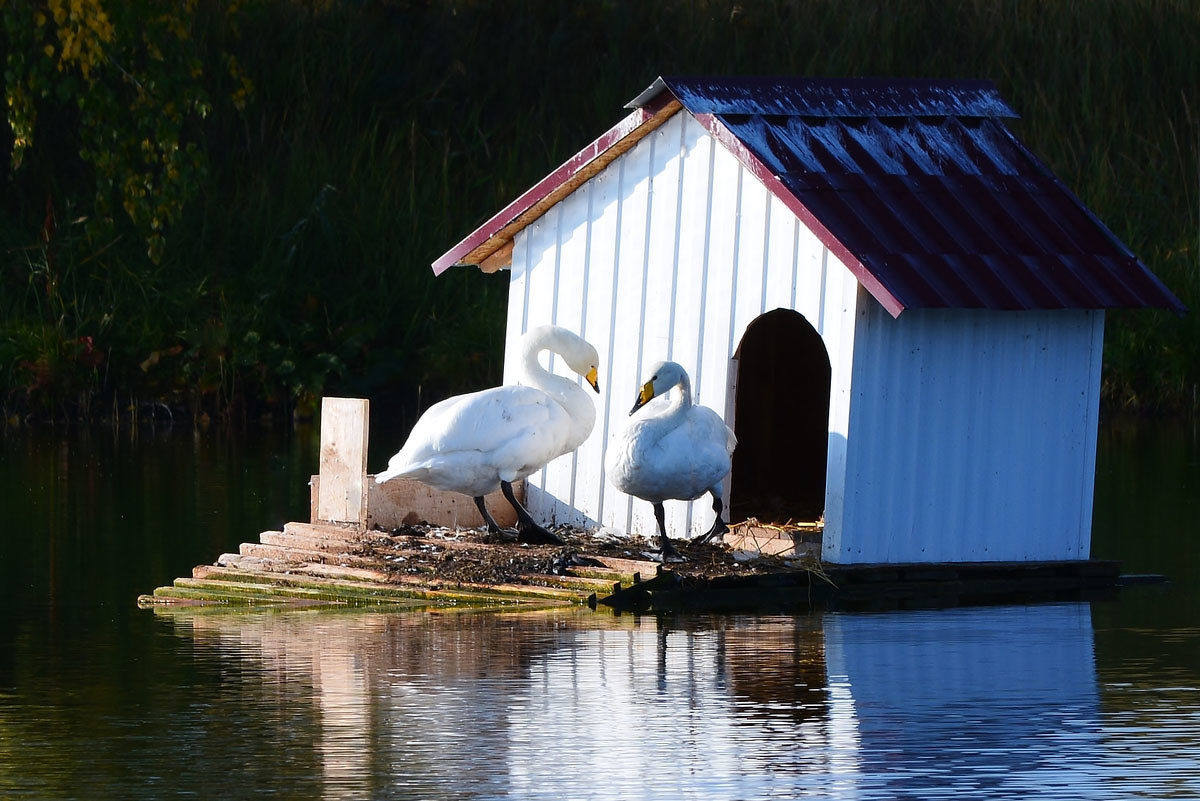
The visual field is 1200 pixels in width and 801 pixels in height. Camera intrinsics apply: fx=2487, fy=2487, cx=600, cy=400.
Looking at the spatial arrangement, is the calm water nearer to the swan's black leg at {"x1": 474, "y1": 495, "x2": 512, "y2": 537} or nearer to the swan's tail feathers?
the swan's tail feathers

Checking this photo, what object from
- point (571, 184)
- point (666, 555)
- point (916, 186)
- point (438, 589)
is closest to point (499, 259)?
point (571, 184)

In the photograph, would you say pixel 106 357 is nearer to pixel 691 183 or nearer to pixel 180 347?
pixel 180 347

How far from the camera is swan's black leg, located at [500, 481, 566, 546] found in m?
12.5

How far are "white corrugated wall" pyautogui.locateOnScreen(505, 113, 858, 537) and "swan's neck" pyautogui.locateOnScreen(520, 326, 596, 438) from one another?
408 millimetres

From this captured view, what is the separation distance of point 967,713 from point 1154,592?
3.93 m

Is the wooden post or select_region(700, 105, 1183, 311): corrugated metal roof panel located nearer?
select_region(700, 105, 1183, 311): corrugated metal roof panel

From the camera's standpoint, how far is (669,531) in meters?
12.9

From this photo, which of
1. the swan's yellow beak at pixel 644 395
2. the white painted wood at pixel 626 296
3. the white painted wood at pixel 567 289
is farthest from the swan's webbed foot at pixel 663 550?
the white painted wood at pixel 567 289

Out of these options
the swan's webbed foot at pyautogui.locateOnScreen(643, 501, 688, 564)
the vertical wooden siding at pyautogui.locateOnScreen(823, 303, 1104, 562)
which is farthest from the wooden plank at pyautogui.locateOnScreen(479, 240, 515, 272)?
the vertical wooden siding at pyautogui.locateOnScreen(823, 303, 1104, 562)

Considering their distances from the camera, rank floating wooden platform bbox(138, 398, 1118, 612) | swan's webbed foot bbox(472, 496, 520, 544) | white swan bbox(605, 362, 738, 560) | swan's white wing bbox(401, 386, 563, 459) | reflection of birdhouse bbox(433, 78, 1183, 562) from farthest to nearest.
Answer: swan's webbed foot bbox(472, 496, 520, 544), swan's white wing bbox(401, 386, 563, 459), reflection of birdhouse bbox(433, 78, 1183, 562), white swan bbox(605, 362, 738, 560), floating wooden platform bbox(138, 398, 1118, 612)

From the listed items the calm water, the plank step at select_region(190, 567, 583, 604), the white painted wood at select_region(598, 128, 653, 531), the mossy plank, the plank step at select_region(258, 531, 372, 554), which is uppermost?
the white painted wood at select_region(598, 128, 653, 531)

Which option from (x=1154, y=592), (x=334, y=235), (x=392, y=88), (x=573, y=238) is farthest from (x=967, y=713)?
(x=392, y=88)

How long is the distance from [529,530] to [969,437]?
2.24m

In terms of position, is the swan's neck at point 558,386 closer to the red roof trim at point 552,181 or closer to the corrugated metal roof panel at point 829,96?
the red roof trim at point 552,181
